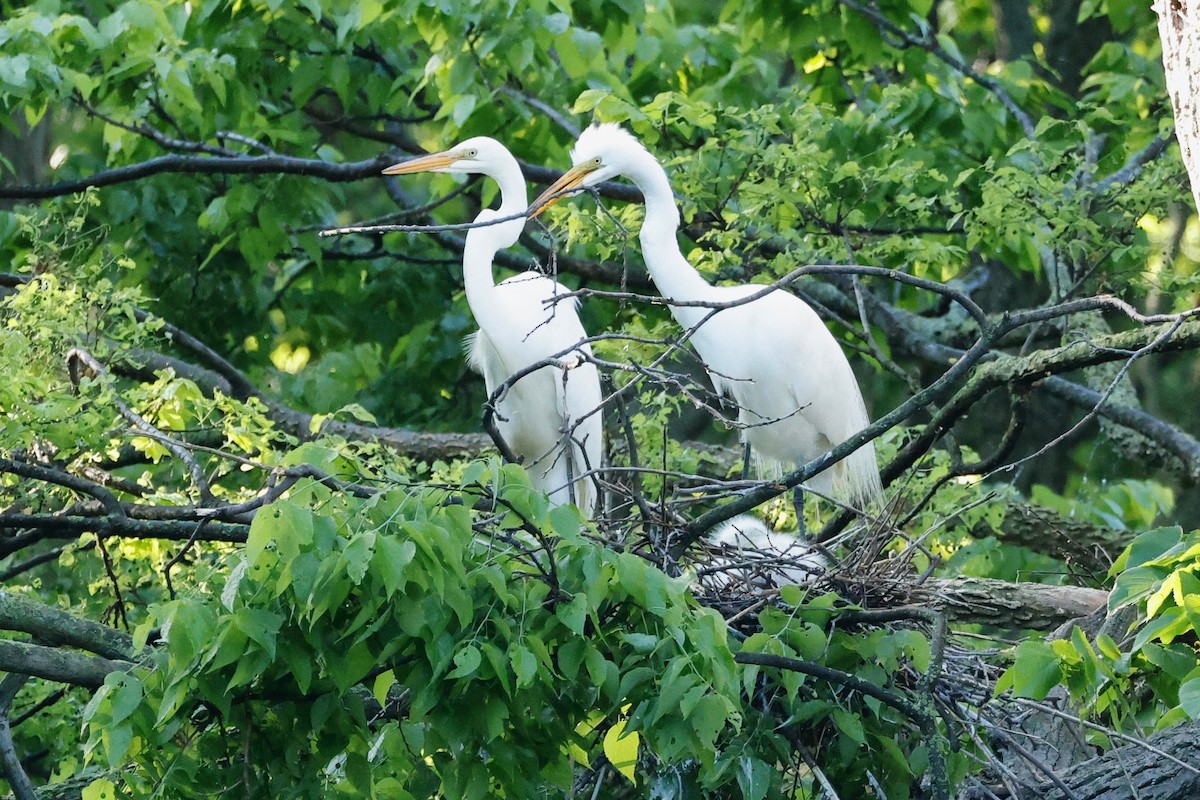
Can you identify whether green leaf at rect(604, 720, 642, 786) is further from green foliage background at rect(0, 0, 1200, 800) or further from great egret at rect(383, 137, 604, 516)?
great egret at rect(383, 137, 604, 516)

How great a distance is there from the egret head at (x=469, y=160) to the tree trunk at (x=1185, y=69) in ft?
8.96

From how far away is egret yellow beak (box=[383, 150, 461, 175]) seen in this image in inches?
189

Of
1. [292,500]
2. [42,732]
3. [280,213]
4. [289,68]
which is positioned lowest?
[42,732]

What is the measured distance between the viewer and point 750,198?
4.46 metres

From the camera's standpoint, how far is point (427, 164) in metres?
4.83

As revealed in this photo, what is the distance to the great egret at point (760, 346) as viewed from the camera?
4.39 metres

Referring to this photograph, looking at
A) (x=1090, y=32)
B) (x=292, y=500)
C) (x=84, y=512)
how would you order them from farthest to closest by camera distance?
(x=1090, y=32), (x=84, y=512), (x=292, y=500)

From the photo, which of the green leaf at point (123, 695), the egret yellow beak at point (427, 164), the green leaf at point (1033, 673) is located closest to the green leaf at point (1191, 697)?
the green leaf at point (1033, 673)

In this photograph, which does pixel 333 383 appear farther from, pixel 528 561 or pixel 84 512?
pixel 528 561

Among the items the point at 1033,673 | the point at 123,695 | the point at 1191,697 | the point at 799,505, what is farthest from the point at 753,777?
the point at 799,505

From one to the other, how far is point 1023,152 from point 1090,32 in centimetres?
382

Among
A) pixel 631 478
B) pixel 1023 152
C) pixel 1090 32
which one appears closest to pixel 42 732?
pixel 631 478

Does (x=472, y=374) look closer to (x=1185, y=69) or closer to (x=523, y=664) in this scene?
(x=523, y=664)

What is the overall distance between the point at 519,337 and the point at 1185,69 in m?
2.77
